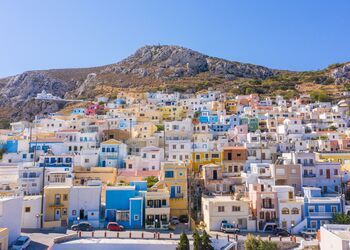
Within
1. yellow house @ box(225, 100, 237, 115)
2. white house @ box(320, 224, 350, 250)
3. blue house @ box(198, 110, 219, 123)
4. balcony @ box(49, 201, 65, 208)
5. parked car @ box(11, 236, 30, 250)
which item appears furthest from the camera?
yellow house @ box(225, 100, 237, 115)

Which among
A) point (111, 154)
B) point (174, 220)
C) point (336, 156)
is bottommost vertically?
point (174, 220)

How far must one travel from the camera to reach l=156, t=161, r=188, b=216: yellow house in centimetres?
3372

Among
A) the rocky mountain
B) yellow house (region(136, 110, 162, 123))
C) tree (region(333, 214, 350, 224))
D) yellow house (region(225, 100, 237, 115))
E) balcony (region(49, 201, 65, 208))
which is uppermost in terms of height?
the rocky mountain

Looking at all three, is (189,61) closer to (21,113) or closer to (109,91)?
(109,91)

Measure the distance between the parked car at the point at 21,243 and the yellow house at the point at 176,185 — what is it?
1255 cm

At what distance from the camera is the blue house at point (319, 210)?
3058 centimetres

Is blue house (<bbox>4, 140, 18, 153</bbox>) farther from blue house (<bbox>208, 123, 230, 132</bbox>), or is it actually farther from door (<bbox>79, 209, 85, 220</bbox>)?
blue house (<bbox>208, 123, 230, 132</bbox>)

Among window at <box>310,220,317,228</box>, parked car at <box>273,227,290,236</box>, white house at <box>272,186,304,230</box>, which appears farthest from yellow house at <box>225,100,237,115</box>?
parked car at <box>273,227,290,236</box>

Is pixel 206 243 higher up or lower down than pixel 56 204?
lower down

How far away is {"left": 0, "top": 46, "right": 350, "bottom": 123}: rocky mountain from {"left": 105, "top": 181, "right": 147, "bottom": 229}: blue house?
233 ft

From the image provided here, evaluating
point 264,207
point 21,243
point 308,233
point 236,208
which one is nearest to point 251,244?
point 236,208

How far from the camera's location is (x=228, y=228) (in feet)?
98.5

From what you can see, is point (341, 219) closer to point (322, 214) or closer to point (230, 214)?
point (322, 214)

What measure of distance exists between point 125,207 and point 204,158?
1481 centimetres
